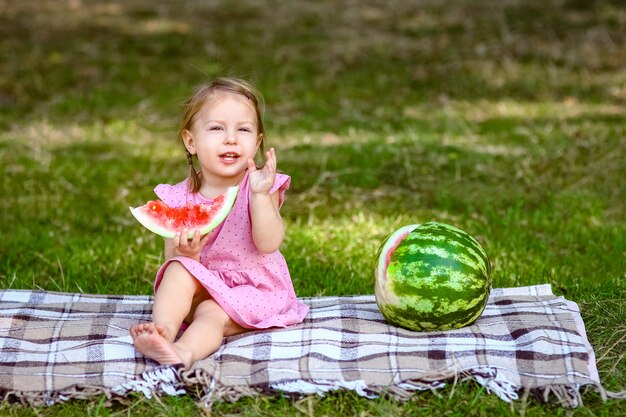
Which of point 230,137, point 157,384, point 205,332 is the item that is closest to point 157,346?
point 157,384

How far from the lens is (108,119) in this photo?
30.2ft

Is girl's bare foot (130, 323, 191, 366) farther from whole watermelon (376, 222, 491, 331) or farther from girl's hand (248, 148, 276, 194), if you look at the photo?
whole watermelon (376, 222, 491, 331)

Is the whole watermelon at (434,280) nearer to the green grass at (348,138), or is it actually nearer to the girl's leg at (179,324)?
the green grass at (348,138)

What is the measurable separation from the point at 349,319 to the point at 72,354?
1309 millimetres

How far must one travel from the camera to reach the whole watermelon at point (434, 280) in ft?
13.4

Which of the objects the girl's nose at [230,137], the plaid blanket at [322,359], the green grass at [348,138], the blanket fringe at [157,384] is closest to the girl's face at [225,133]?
the girl's nose at [230,137]

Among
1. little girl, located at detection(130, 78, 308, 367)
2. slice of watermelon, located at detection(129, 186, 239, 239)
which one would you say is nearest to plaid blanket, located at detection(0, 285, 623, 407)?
little girl, located at detection(130, 78, 308, 367)

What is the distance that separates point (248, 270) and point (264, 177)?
527 mm

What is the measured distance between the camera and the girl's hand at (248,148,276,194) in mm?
4148

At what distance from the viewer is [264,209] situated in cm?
421

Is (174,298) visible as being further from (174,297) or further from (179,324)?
(179,324)

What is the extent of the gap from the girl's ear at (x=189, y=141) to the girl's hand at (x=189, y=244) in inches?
18.0

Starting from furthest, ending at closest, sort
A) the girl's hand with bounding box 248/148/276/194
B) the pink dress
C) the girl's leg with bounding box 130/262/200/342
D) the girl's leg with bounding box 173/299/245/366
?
the pink dress < the girl's hand with bounding box 248/148/276/194 < the girl's leg with bounding box 130/262/200/342 < the girl's leg with bounding box 173/299/245/366

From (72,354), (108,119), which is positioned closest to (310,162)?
(108,119)
